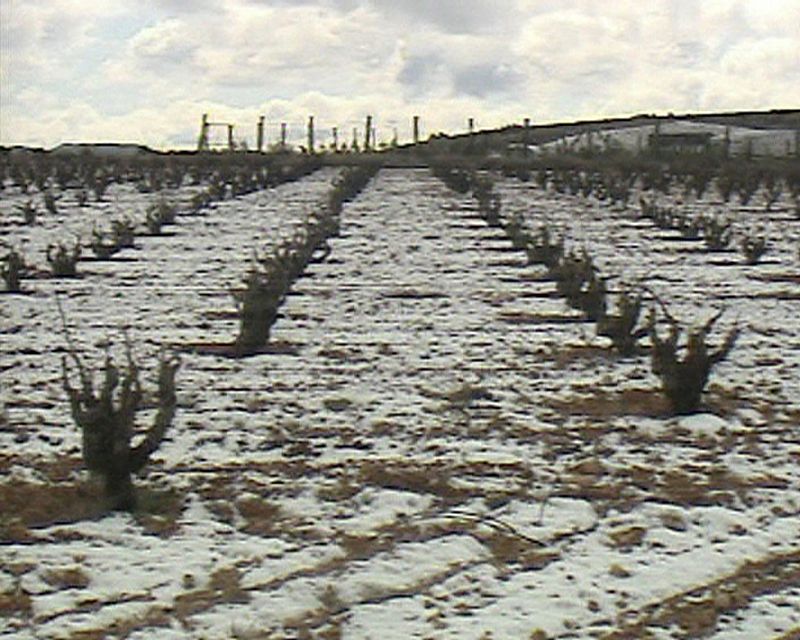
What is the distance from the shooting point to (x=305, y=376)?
7934 millimetres

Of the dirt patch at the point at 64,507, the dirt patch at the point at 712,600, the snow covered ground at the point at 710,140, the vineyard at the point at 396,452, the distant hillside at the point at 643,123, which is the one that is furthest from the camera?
the distant hillside at the point at 643,123

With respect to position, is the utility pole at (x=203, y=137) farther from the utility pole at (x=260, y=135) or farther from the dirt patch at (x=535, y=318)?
the dirt patch at (x=535, y=318)

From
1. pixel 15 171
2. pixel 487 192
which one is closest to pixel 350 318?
pixel 487 192

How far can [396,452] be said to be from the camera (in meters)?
6.12

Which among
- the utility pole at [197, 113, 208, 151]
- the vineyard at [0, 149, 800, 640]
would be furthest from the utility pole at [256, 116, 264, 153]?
the vineyard at [0, 149, 800, 640]

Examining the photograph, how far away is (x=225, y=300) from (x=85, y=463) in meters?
5.72

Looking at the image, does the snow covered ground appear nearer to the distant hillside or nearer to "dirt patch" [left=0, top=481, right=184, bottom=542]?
the distant hillside

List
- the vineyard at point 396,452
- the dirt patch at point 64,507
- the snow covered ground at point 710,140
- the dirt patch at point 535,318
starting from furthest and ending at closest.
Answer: the snow covered ground at point 710,140 → the dirt patch at point 535,318 → the dirt patch at point 64,507 → the vineyard at point 396,452

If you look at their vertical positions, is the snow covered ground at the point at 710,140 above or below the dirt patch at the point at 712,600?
above

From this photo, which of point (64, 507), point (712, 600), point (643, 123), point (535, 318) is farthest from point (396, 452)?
point (643, 123)

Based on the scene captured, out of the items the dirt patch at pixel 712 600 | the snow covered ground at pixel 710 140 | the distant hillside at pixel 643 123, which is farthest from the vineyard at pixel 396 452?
the distant hillside at pixel 643 123

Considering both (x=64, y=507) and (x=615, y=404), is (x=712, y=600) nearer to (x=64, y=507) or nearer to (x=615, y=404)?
(x=64, y=507)

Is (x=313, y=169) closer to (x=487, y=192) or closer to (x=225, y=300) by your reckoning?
(x=487, y=192)

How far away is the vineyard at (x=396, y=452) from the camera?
4.29 m
